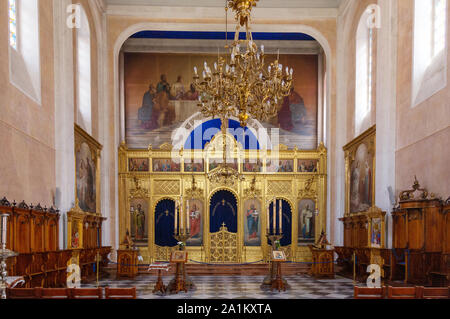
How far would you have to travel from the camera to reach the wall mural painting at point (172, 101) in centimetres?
1906

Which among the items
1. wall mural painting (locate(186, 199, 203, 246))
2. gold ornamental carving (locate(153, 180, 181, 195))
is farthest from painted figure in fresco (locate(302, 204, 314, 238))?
gold ornamental carving (locate(153, 180, 181, 195))

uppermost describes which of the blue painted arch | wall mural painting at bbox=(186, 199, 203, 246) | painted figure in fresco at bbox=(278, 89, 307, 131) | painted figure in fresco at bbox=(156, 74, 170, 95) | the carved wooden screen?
painted figure in fresco at bbox=(156, 74, 170, 95)

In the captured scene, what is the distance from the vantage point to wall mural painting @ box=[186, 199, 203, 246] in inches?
704

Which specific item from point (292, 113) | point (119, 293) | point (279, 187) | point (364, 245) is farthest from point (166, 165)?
point (119, 293)

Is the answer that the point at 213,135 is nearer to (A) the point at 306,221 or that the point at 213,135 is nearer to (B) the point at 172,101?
(B) the point at 172,101

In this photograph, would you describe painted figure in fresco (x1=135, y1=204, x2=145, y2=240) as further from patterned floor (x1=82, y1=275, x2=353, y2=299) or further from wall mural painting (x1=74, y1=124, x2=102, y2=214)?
patterned floor (x1=82, y1=275, x2=353, y2=299)

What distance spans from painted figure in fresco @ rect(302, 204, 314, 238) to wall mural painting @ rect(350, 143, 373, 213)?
9.36ft

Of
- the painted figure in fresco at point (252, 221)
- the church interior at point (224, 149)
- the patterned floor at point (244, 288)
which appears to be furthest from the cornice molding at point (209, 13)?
the patterned floor at point (244, 288)

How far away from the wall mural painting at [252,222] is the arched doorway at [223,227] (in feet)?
1.48

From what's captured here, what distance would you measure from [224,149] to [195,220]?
5.79 m

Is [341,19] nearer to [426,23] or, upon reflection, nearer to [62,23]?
[426,23]

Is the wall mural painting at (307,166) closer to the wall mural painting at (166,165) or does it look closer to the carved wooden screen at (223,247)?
the carved wooden screen at (223,247)

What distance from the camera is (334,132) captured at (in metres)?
17.5
